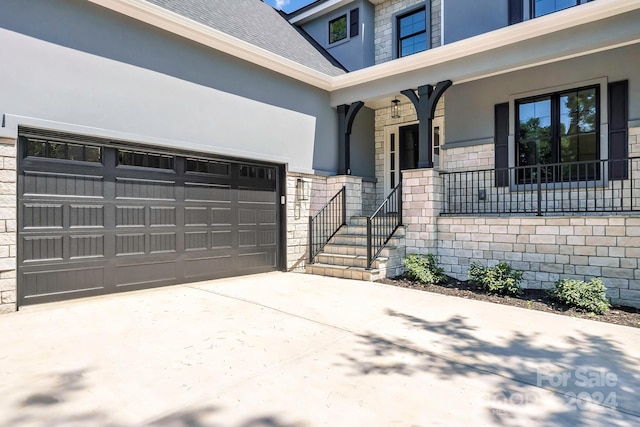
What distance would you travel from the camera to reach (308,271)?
7.11 metres

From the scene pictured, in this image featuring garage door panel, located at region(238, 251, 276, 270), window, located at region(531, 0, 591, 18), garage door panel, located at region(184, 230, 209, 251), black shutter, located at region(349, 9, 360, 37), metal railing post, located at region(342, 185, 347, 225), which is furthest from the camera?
black shutter, located at region(349, 9, 360, 37)

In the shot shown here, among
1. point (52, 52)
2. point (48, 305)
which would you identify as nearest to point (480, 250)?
point (48, 305)

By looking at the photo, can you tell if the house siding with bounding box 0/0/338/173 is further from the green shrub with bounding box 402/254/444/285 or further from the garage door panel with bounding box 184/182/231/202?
the green shrub with bounding box 402/254/444/285

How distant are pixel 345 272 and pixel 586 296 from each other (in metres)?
3.48

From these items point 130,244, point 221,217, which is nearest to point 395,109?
point 221,217

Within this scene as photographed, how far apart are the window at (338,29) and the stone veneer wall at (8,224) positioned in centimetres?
812

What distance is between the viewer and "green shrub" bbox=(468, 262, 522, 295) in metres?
5.26

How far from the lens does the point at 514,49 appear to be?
5875mm

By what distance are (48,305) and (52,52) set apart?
310 cm

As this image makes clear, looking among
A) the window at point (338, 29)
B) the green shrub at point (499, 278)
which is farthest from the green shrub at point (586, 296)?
the window at point (338, 29)

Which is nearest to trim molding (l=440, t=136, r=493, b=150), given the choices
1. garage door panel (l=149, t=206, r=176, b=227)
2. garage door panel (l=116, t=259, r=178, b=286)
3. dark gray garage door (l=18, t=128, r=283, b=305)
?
dark gray garage door (l=18, t=128, r=283, b=305)

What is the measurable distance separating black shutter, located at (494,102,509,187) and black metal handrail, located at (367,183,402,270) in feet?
6.58

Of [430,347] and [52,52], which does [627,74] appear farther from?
[52,52]

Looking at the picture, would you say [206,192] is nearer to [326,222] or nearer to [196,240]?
[196,240]
